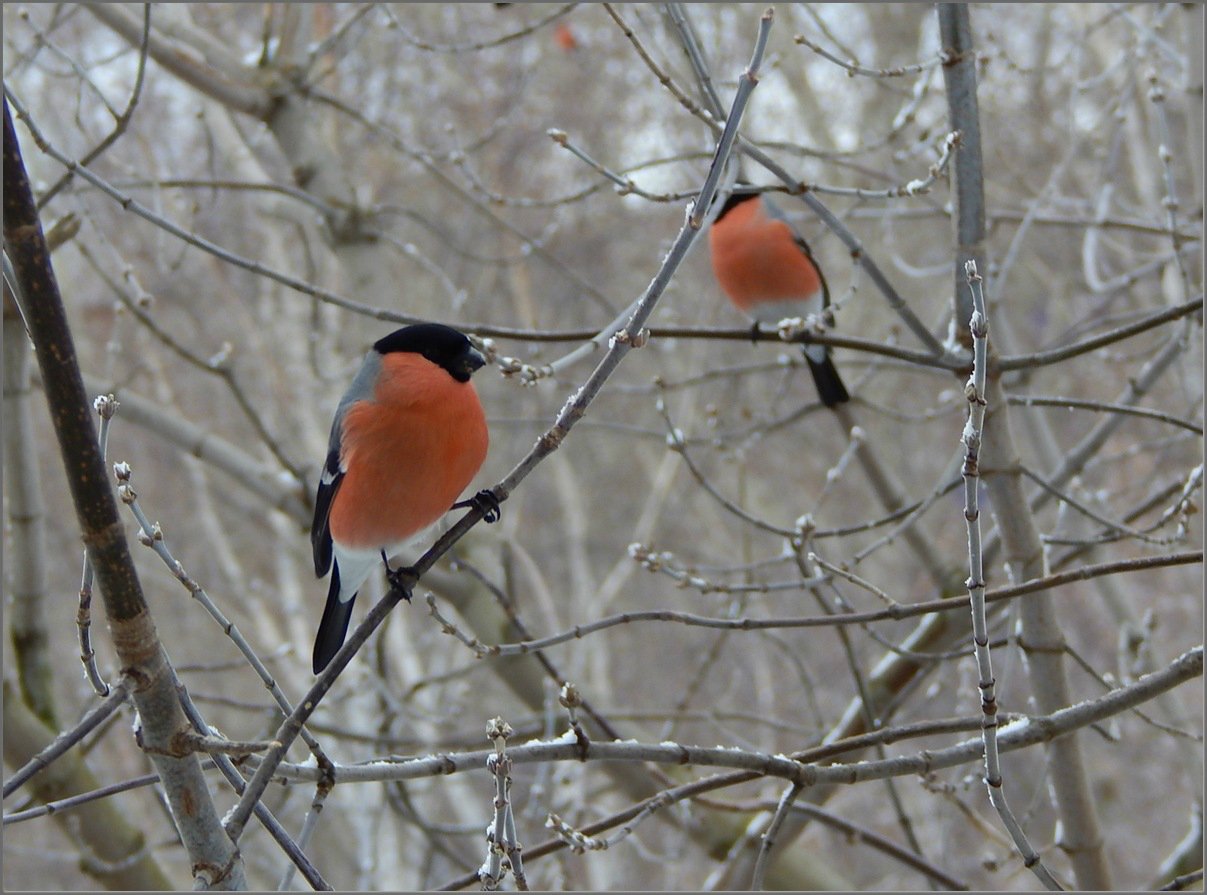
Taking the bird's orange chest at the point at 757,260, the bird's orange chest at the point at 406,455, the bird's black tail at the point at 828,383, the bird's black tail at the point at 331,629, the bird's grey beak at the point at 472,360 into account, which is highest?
the bird's orange chest at the point at 757,260

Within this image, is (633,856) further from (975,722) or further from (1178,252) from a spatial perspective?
(975,722)

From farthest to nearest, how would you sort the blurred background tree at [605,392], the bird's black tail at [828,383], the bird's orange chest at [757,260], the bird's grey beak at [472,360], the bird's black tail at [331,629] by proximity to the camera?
the bird's orange chest at [757,260]
the bird's black tail at [828,383]
the blurred background tree at [605,392]
the bird's grey beak at [472,360]
the bird's black tail at [331,629]

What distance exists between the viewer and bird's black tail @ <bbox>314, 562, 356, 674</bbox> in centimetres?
207

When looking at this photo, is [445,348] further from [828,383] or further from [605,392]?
[605,392]

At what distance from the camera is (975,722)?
5.33 feet

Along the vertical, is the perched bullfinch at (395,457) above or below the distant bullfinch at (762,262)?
below

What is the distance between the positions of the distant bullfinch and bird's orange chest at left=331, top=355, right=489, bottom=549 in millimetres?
2249

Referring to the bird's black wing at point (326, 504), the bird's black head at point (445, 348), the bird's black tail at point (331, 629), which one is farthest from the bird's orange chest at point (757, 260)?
the bird's black tail at point (331, 629)

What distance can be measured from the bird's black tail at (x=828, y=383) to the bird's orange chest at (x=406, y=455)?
1.95m

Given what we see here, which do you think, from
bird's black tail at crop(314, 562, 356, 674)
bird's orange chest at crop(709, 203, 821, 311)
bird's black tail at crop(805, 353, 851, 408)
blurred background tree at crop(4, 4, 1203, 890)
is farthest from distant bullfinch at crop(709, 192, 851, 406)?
bird's black tail at crop(314, 562, 356, 674)

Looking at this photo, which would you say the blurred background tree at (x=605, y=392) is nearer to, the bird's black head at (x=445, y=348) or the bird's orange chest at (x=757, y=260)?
the bird's black head at (x=445, y=348)

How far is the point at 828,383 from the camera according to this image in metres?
3.96

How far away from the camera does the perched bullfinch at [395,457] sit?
208 cm

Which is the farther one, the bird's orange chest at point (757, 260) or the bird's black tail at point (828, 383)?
the bird's orange chest at point (757, 260)
